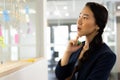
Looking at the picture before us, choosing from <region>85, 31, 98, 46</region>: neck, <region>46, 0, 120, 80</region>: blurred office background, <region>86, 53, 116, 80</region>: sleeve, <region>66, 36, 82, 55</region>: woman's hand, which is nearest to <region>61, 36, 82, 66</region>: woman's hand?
<region>66, 36, 82, 55</region>: woman's hand

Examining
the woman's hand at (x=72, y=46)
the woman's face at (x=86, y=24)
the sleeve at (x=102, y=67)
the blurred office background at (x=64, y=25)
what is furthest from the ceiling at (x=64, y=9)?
the sleeve at (x=102, y=67)

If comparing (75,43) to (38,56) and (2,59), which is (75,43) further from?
(38,56)

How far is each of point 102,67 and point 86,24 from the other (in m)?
0.25

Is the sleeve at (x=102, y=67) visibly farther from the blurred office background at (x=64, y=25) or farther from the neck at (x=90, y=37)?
the blurred office background at (x=64, y=25)

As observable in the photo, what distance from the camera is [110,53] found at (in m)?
1.34

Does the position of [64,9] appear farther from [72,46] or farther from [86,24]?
[86,24]

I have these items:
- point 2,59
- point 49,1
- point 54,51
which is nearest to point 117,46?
point 54,51

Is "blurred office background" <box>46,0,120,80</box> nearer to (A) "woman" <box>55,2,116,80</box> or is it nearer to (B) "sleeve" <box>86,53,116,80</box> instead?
(A) "woman" <box>55,2,116,80</box>

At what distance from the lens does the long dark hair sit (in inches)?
54.4

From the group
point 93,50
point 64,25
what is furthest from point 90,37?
point 64,25

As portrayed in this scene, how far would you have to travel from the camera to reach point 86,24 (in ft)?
4.50

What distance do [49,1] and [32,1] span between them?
3.77 metres

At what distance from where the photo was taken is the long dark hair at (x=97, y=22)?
4.53 feet

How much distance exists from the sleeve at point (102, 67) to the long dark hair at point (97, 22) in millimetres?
89
